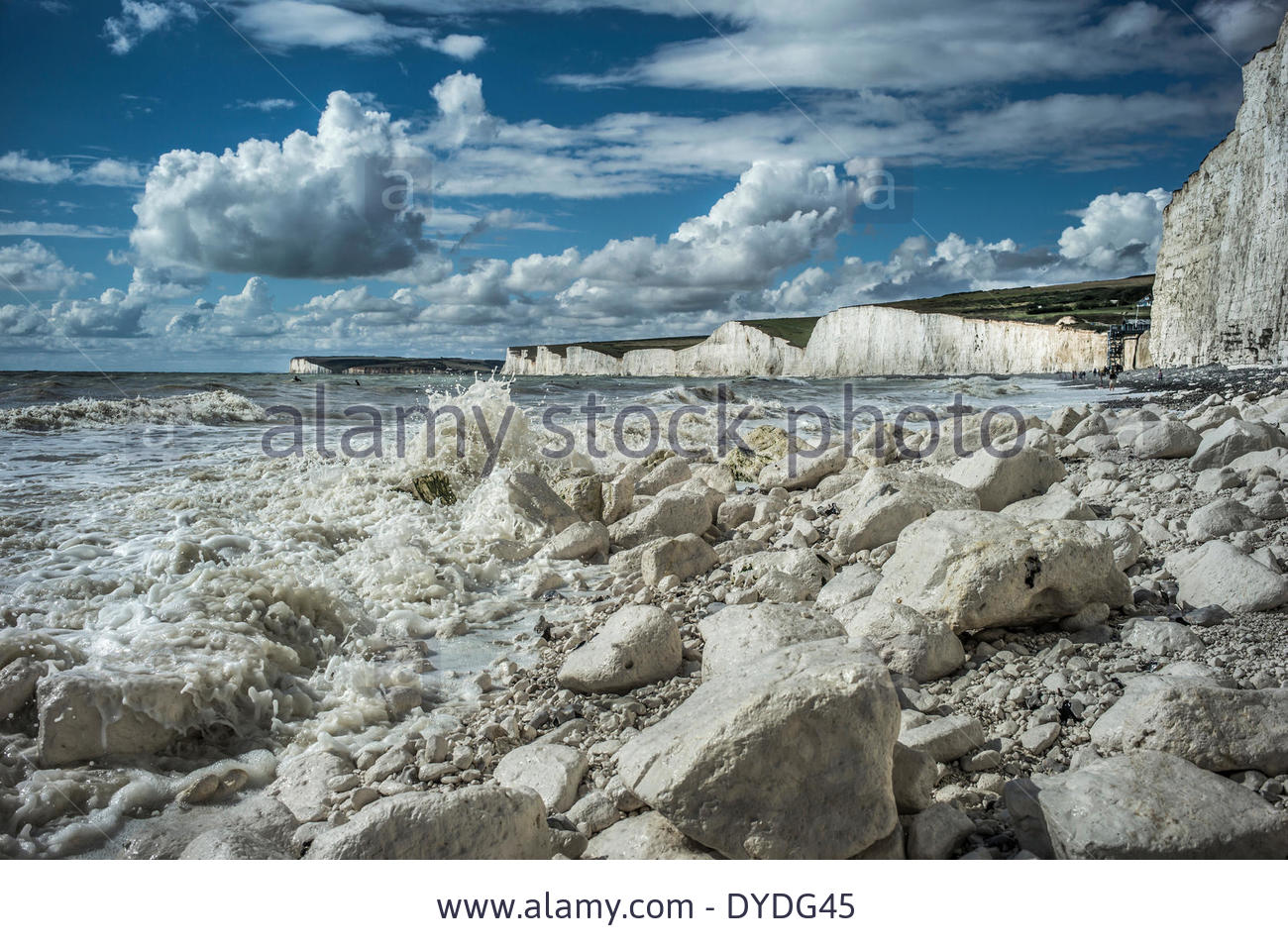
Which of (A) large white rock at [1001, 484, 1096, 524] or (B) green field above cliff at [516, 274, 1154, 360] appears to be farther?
(B) green field above cliff at [516, 274, 1154, 360]

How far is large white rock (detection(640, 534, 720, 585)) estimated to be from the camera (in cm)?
470

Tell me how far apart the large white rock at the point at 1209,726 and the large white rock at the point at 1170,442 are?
375 cm

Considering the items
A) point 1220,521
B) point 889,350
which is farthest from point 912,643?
point 889,350

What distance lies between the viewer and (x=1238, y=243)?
87.9 feet

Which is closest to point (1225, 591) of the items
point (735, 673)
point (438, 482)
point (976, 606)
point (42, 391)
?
point (976, 606)

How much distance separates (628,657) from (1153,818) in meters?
1.96

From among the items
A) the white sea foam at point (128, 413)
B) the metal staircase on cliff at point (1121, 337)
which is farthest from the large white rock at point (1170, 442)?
the metal staircase on cliff at point (1121, 337)

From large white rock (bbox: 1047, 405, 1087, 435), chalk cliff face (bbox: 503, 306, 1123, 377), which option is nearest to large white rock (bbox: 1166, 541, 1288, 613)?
large white rock (bbox: 1047, 405, 1087, 435)

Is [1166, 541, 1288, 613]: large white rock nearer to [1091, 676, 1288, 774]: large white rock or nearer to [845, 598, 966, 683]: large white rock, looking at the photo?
[1091, 676, 1288, 774]: large white rock

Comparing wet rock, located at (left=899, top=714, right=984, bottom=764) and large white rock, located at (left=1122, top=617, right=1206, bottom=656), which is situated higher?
large white rock, located at (left=1122, top=617, right=1206, bottom=656)

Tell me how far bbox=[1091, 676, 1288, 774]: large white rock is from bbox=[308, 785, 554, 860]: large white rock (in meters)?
1.87

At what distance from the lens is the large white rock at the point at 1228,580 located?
3006 mm

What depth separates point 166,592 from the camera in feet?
14.3
